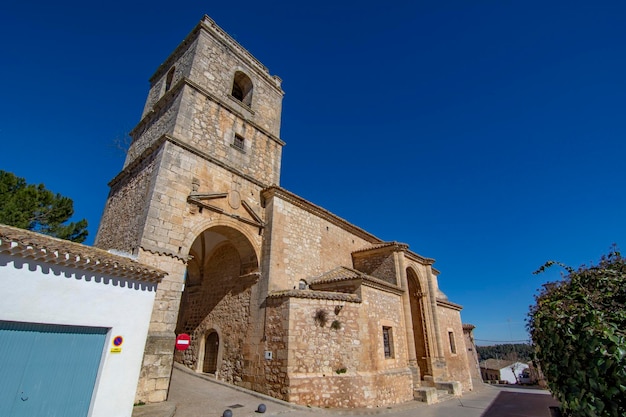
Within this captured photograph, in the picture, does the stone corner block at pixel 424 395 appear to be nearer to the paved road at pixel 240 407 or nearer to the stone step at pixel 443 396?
the paved road at pixel 240 407

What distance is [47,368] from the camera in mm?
5492

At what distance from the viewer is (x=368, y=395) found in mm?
9742

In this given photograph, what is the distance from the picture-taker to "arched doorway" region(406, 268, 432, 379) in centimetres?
1541

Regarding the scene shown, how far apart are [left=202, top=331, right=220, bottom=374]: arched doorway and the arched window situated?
10818 mm

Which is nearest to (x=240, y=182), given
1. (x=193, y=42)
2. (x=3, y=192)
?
(x=193, y=42)

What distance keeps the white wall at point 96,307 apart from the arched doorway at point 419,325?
1344cm

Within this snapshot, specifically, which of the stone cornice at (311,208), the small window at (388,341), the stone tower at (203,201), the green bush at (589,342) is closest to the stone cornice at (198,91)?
the stone tower at (203,201)

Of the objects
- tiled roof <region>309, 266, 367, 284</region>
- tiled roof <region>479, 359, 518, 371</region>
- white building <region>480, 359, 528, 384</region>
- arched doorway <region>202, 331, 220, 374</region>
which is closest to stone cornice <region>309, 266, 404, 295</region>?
tiled roof <region>309, 266, 367, 284</region>

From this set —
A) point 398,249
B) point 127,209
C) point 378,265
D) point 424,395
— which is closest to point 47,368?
point 127,209

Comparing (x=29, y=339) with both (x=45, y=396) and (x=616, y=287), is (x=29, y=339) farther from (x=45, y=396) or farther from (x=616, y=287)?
(x=616, y=287)

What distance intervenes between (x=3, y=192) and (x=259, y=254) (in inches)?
524

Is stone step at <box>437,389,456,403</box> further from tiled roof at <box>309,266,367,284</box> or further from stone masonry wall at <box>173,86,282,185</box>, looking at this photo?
stone masonry wall at <box>173,86,282,185</box>

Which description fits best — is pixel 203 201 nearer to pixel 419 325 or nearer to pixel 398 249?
pixel 398 249

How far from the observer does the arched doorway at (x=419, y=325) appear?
50.5ft
